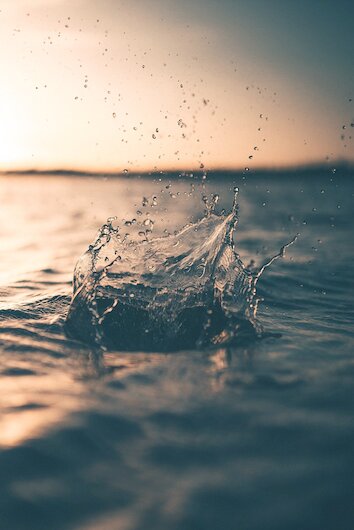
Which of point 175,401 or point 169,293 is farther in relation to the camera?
point 169,293

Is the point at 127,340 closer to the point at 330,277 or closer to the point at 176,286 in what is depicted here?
the point at 176,286

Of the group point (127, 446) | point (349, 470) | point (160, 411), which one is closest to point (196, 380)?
point (160, 411)

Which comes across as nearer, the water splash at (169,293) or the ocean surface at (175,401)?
the ocean surface at (175,401)

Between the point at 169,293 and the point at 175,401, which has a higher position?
the point at 169,293

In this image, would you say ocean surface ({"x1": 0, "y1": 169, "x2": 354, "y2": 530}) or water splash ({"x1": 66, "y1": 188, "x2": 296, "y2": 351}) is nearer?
ocean surface ({"x1": 0, "y1": 169, "x2": 354, "y2": 530})
